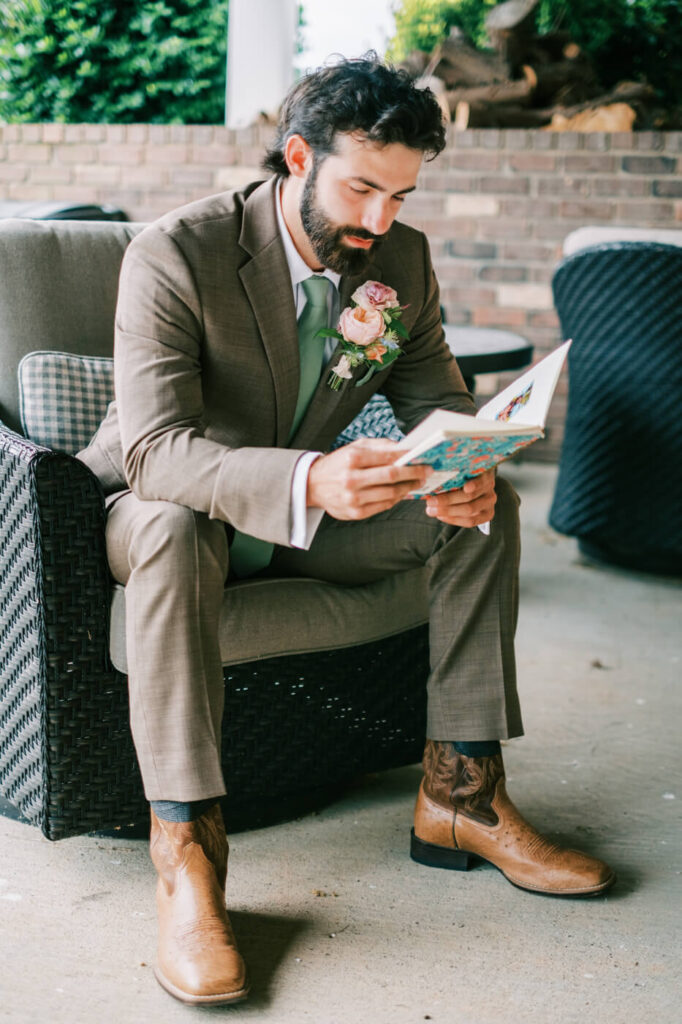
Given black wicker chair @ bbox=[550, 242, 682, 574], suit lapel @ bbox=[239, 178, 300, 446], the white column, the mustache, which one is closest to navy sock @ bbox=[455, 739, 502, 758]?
suit lapel @ bbox=[239, 178, 300, 446]

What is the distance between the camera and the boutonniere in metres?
1.70

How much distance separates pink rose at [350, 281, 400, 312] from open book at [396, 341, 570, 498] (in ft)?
0.89

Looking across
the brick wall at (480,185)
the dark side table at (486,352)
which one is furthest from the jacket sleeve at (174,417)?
the brick wall at (480,185)

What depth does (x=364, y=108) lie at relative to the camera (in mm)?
1595

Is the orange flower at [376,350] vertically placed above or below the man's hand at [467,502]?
above

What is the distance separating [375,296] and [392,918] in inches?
38.7

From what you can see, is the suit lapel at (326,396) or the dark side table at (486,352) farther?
the dark side table at (486,352)

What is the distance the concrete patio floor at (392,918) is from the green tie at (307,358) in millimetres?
499

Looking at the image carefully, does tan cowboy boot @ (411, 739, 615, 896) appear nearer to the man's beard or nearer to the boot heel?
the boot heel

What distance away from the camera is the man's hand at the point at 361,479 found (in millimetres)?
1377

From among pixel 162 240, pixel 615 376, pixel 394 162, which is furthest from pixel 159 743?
pixel 615 376

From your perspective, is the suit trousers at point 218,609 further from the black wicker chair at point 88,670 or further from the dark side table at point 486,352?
the dark side table at point 486,352

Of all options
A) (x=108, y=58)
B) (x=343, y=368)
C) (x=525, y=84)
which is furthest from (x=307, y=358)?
(x=108, y=58)

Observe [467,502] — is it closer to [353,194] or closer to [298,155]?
[353,194]
